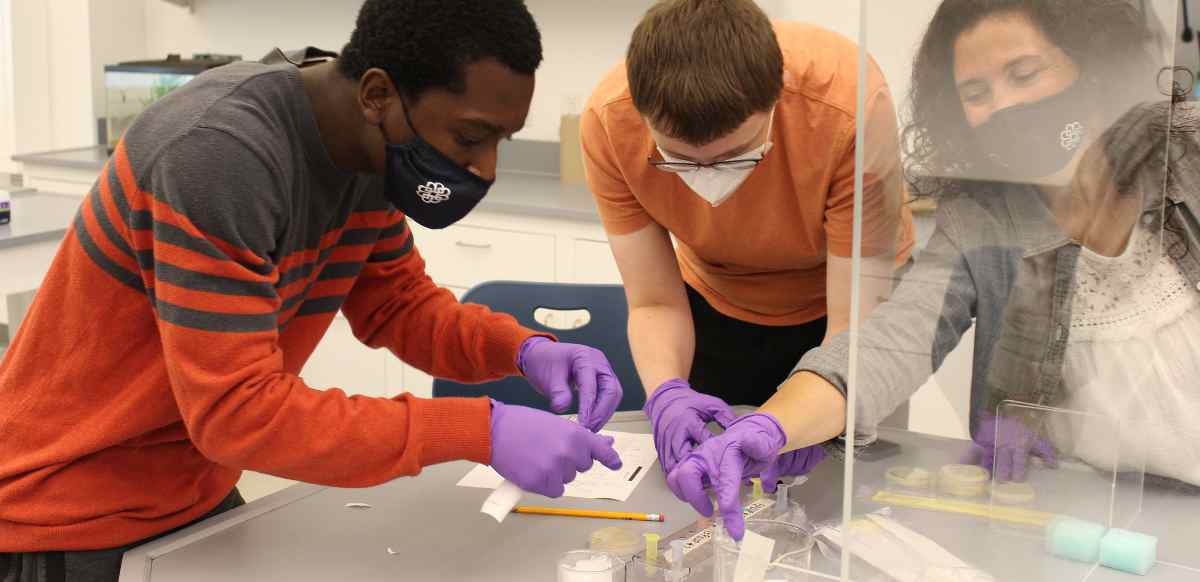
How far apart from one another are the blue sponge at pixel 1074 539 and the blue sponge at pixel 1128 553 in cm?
1

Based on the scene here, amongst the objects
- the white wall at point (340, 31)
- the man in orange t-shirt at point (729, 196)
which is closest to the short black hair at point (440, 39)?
the man in orange t-shirt at point (729, 196)

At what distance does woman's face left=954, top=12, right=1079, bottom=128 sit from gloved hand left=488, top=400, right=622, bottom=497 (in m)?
0.47

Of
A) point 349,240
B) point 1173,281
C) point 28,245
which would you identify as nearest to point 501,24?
point 349,240

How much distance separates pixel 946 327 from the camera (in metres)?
0.93

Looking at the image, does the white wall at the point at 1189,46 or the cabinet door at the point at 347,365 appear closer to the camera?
the white wall at the point at 1189,46

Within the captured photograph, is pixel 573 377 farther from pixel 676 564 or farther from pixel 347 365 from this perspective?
pixel 347 365

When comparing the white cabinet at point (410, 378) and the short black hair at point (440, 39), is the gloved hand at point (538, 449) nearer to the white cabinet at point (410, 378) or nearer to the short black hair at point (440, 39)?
the short black hair at point (440, 39)

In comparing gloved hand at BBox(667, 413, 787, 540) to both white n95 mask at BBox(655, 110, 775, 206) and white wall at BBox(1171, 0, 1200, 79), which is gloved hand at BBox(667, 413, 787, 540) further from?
white wall at BBox(1171, 0, 1200, 79)

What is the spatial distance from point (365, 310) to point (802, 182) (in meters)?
0.57

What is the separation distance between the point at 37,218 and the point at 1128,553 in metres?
2.35

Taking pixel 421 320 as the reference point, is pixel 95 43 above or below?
above

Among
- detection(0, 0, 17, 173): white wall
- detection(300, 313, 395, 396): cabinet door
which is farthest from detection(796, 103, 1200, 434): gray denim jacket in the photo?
detection(0, 0, 17, 173): white wall

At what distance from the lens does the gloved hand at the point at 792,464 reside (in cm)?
126

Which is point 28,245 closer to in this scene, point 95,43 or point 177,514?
A: point 177,514
